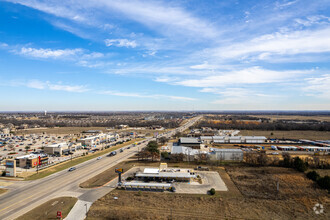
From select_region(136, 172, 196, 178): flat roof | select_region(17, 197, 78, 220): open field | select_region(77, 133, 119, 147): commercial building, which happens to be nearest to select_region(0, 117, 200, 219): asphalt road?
select_region(17, 197, 78, 220): open field

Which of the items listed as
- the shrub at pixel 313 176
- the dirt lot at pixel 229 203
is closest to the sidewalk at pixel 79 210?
the dirt lot at pixel 229 203

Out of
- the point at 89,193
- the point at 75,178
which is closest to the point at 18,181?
the point at 75,178

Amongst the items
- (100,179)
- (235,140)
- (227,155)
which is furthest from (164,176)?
(235,140)

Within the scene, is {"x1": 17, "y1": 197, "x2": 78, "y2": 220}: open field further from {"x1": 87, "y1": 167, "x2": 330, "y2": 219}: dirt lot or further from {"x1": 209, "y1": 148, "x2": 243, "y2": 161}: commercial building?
{"x1": 209, "y1": 148, "x2": 243, "y2": 161}: commercial building

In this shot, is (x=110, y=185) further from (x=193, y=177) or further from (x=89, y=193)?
(x=193, y=177)

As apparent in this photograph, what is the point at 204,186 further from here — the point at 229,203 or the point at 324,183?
the point at 324,183

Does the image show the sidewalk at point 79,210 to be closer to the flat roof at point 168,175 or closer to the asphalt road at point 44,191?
the asphalt road at point 44,191
